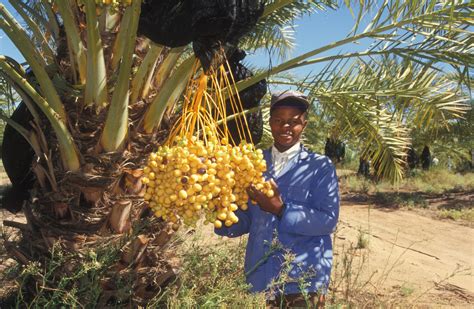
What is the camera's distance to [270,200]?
7.00ft

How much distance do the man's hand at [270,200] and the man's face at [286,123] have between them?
36 centimetres

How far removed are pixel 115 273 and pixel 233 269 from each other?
0.77m

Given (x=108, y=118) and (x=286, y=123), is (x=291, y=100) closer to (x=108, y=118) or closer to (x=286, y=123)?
(x=286, y=123)

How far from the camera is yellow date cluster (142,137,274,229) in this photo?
5.00ft

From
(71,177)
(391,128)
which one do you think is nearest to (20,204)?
(71,177)

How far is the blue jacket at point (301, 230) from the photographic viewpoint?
7.40 ft

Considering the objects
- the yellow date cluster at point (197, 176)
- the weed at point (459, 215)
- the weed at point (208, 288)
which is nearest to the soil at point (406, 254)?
the weed at point (459, 215)

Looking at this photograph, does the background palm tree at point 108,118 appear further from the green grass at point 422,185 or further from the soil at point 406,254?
the green grass at point 422,185

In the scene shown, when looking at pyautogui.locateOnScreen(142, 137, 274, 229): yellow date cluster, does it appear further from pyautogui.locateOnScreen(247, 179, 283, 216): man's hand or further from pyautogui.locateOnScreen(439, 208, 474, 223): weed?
pyautogui.locateOnScreen(439, 208, 474, 223): weed

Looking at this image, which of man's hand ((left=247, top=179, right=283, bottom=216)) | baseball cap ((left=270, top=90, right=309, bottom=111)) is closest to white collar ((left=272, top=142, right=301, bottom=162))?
baseball cap ((left=270, top=90, right=309, bottom=111))

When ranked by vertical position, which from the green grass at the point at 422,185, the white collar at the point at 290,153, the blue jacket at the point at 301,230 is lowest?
the green grass at the point at 422,185

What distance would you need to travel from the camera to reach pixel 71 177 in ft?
9.07

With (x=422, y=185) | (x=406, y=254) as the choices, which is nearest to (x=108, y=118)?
(x=406, y=254)

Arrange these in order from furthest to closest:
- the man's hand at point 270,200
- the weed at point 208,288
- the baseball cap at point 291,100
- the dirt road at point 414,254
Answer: the dirt road at point 414,254 → the baseball cap at point 291,100 → the weed at point 208,288 → the man's hand at point 270,200
